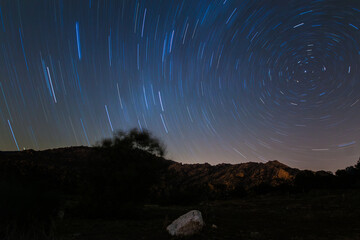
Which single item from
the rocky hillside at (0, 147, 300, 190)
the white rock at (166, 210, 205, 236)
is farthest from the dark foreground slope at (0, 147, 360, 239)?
the rocky hillside at (0, 147, 300, 190)

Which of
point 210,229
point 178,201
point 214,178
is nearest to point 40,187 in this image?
point 210,229

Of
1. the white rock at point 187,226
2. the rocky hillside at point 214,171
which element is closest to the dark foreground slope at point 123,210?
the white rock at point 187,226

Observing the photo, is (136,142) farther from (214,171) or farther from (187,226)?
(214,171)

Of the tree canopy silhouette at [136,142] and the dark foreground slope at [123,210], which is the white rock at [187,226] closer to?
the dark foreground slope at [123,210]

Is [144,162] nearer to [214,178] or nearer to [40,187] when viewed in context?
[40,187]

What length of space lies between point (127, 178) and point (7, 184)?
930 centimetres

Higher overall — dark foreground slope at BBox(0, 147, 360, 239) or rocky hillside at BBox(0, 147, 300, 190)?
rocky hillside at BBox(0, 147, 300, 190)

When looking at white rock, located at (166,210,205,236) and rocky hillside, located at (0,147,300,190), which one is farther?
rocky hillside, located at (0,147,300,190)

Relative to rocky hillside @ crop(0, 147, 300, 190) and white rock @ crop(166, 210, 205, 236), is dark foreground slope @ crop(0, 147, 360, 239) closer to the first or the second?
white rock @ crop(166, 210, 205, 236)

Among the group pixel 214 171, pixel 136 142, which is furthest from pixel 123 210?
pixel 214 171

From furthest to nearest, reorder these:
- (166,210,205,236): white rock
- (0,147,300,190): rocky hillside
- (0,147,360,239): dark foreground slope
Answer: (0,147,300,190): rocky hillside, (166,210,205,236): white rock, (0,147,360,239): dark foreground slope

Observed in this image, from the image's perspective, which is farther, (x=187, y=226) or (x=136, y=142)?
(x=136, y=142)

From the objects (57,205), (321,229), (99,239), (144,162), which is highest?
(144,162)

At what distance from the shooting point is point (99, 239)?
9.27 m
